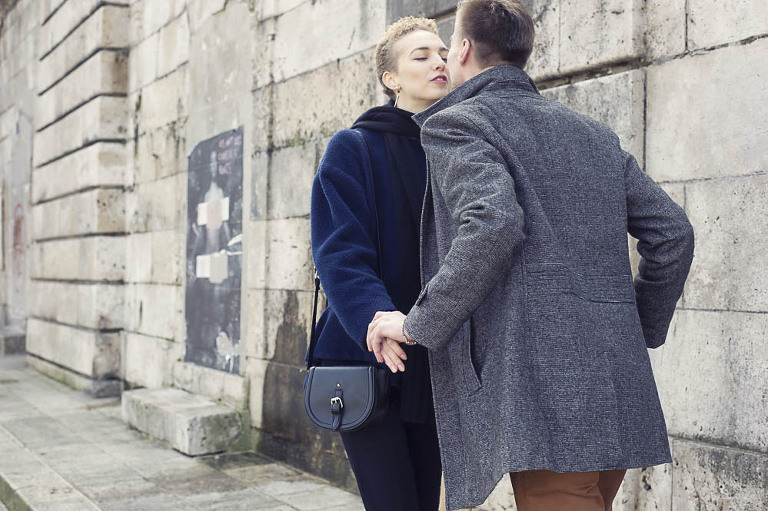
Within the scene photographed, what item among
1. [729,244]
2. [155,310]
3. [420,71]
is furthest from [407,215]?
[155,310]

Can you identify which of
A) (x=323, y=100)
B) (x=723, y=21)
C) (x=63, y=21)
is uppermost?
(x=63, y=21)

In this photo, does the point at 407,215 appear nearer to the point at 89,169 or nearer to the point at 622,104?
the point at 622,104

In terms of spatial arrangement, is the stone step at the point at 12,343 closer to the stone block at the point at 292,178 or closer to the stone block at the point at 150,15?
the stone block at the point at 150,15

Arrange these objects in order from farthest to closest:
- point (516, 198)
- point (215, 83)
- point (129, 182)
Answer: point (129, 182), point (215, 83), point (516, 198)

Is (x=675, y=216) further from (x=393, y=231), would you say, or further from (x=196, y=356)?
(x=196, y=356)

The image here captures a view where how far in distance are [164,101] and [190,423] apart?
319 centimetres

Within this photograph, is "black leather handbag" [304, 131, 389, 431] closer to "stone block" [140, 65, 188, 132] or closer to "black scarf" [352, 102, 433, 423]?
"black scarf" [352, 102, 433, 423]

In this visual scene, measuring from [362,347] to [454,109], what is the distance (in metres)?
0.67

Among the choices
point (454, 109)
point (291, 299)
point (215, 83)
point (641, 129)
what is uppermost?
point (215, 83)

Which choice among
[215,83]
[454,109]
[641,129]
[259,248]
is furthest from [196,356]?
[454,109]

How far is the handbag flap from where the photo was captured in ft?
7.52

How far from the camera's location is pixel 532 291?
5.98ft

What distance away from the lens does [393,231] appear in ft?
7.86

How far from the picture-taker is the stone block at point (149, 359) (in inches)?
291
